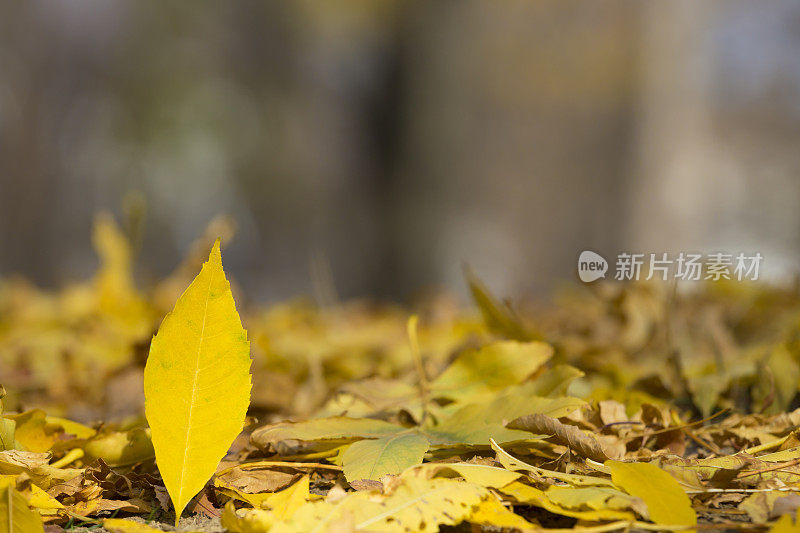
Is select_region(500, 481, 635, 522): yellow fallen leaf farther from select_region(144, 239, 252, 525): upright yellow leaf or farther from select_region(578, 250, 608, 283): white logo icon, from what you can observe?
select_region(578, 250, 608, 283): white logo icon

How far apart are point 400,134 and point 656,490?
3580 millimetres

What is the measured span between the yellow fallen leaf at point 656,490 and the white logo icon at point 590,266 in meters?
0.24

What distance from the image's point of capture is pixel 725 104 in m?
2.31

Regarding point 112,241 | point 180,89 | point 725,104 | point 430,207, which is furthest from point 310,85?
point 112,241

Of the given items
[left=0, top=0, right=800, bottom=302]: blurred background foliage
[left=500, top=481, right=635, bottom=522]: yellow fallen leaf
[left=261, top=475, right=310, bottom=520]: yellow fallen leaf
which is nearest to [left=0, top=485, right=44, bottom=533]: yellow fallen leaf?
[left=261, top=475, right=310, bottom=520]: yellow fallen leaf

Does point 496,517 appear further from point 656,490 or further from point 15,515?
point 15,515

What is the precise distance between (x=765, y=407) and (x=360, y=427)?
31 cm

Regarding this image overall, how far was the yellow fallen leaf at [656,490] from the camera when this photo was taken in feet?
0.99

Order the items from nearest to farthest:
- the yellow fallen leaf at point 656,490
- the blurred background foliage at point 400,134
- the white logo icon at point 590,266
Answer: the yellow fallen leaf at point 656,490, the white logo icon at point 590,266, the blurred background foliage at point 400,134

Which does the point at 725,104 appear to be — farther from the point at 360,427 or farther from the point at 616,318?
the point at 360,427

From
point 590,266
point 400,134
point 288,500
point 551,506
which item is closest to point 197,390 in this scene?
point 288,500

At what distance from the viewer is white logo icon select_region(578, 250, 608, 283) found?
55cm

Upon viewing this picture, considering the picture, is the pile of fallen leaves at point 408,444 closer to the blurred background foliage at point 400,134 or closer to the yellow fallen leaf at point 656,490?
the yellow fallen leaf at point 656,490

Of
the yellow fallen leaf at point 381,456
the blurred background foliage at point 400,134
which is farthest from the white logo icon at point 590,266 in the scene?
the blurred background foliage at point 400,134
